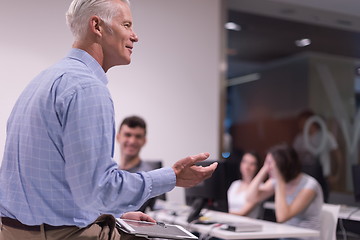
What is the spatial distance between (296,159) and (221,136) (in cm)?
117

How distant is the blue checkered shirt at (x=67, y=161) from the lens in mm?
1574

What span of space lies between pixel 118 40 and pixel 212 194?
239 centimetres

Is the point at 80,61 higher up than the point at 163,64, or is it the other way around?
the point at 163,64

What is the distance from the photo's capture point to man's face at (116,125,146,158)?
4391 millimetres

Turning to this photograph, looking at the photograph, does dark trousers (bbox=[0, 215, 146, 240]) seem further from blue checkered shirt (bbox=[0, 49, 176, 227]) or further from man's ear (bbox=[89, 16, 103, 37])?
man's ear (bbox=[89, 16, 103, 37])

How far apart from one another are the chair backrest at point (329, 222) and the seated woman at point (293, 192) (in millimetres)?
249

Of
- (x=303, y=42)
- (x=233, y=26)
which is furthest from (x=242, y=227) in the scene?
(x=303, y=42)

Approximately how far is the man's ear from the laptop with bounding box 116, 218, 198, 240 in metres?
0.66

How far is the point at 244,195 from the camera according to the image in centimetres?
524

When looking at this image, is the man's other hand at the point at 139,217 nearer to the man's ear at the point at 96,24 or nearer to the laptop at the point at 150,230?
the laptop at the point at 150,230

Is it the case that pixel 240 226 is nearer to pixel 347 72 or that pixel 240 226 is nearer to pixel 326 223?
pixel 326 223

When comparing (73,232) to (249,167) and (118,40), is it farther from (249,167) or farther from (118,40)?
(249,167)

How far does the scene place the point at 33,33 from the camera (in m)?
4.60

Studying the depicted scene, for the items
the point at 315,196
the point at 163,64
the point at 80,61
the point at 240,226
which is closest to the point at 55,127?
the point at 80,61
